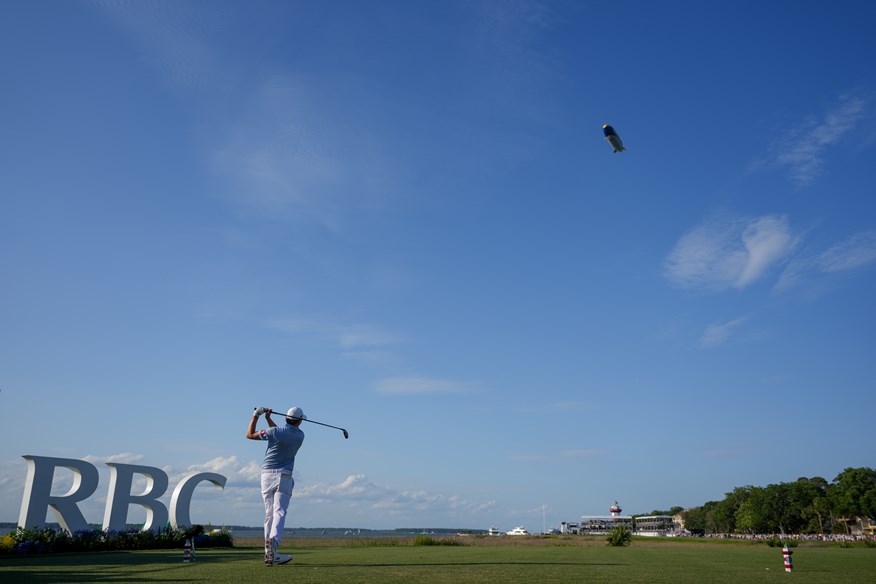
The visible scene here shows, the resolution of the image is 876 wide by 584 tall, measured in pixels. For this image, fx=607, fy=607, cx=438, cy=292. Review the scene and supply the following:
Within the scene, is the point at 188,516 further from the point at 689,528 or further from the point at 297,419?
the point at 689,528

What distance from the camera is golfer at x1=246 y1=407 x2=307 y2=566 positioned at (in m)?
10.5

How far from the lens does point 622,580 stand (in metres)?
8.60

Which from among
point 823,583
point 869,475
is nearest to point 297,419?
point 823,583

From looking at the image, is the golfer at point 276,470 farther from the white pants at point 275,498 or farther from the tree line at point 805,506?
the tree line at point 805,506

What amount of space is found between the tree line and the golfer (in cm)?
11357

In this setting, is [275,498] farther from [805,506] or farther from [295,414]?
[805,506]

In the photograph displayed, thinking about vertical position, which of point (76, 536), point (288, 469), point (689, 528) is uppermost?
point (288, 469)

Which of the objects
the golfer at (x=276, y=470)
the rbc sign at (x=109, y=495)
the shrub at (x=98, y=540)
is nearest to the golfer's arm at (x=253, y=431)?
the golfer at (x=276, y=470)

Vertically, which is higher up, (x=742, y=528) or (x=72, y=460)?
(x=72, y=460)

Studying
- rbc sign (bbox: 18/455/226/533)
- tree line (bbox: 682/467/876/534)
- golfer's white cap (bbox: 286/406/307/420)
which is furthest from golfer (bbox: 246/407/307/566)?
tree line (bbox: 682/467/876/534)

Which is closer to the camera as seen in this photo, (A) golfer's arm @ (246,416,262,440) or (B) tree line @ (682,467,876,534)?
(A) golfer's arm @ (246,416,262,440)

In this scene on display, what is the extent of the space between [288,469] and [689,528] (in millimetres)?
209762

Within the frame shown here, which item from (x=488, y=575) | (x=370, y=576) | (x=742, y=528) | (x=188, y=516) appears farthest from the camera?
(x=742, y=528)

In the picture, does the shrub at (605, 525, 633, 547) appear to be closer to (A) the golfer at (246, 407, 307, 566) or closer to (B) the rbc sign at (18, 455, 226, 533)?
(B) the rbc sign at (18, 455, 226, 533)
